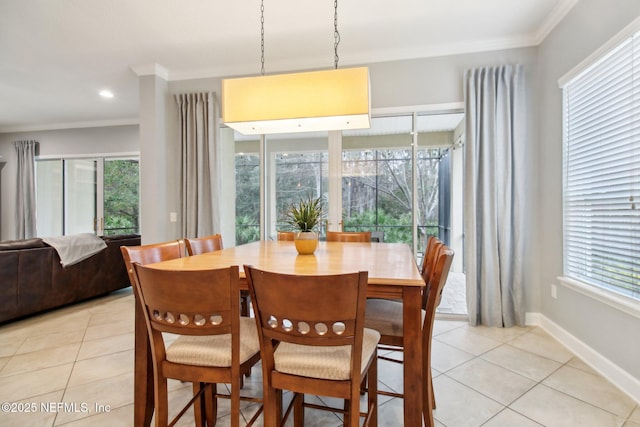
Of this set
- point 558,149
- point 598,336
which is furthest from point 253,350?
point 558,149

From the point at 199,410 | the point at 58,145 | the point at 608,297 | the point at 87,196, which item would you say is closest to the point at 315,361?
the point at 199,410

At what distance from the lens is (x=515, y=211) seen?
301cm

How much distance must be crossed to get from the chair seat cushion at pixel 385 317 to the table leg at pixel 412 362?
0.89ft

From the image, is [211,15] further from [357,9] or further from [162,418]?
[162,418]

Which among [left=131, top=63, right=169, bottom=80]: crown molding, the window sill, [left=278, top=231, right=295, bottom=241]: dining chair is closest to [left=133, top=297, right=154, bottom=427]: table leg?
[left=278, top=231, right=295, bottom=241]: dining chair

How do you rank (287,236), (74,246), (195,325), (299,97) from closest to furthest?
(195,325) < (299,97) < (287,236) < (74,246)

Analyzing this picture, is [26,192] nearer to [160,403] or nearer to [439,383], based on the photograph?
[160,403]

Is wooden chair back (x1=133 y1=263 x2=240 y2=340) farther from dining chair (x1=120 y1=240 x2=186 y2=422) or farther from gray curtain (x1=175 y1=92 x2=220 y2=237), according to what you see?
gray curtain (x1=175 y1=92 x2=220 y2=237)

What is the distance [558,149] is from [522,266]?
3.61ft

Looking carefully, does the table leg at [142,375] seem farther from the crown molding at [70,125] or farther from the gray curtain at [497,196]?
the crown molding at [70,125]

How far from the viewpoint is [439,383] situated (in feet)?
6.61

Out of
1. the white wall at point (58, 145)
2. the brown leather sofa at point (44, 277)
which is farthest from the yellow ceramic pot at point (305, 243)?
the white wall at point (58, 145)

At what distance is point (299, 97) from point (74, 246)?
327 cm

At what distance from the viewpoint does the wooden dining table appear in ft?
4.10
